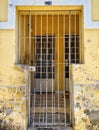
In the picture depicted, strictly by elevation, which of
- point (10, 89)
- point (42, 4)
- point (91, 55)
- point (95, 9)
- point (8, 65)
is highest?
point (42, 4)

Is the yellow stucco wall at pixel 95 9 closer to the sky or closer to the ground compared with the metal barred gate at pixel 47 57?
closer to the sky

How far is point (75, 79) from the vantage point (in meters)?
5.27

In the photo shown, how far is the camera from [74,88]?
17.3 ft

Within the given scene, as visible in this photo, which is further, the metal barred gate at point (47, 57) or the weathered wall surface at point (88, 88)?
the metal barred gate at point (47, 57)

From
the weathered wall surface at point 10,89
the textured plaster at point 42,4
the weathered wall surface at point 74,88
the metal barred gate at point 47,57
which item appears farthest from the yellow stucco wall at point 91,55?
the weathered wall surface at point 10,89

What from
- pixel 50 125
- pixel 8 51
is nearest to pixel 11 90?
pixel 8 51

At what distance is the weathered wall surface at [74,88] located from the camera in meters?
5.23

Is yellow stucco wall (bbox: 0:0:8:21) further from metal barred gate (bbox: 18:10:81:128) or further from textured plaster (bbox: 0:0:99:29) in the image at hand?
metal barred gate (bbox: 18:10:81:128)

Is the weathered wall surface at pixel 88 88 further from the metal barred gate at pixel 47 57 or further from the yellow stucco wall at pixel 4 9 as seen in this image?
the yellow stucco wall at pixel 4 9

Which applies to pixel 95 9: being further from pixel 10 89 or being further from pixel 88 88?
pixel 10 89

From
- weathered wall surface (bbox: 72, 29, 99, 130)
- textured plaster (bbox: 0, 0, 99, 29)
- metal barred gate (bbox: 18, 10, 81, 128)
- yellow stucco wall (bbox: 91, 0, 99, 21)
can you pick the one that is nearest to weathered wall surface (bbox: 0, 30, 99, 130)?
weathered wall surface (bbox: 72, 29, 99, 130)

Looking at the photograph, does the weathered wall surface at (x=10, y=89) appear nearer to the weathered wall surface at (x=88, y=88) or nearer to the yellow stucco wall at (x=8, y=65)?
the yellow stucco wall at (x=8, y=65)

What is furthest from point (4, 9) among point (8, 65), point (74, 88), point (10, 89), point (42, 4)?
point (74, 88)

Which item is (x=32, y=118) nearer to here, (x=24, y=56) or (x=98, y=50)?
(x=24, y=56)
